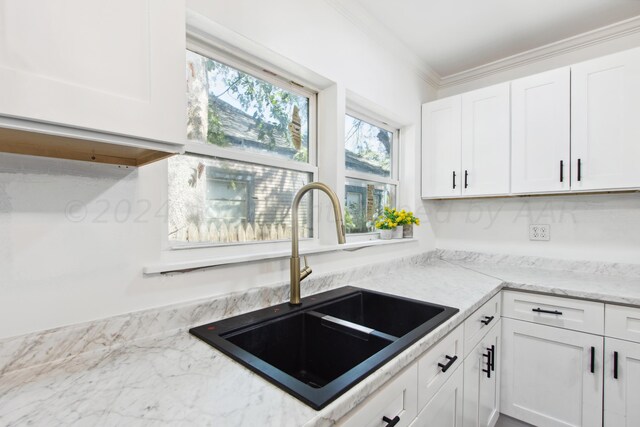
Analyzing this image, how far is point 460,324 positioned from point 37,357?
4.49ft

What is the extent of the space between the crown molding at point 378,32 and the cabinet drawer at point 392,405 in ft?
5.67

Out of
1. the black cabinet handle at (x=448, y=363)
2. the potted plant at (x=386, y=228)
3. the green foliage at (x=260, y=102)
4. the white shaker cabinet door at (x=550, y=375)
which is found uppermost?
the green foliage at (x=260, y=102)

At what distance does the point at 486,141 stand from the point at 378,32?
3.45ft

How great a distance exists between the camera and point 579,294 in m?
1.60

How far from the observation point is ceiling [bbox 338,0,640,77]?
1755mm

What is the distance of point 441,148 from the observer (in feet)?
7.91

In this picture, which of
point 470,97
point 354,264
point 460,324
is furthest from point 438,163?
point 460,324

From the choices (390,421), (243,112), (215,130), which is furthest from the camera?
(243,112)

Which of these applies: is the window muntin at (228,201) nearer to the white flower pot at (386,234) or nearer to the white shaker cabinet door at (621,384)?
the white flower pot at (386,234)

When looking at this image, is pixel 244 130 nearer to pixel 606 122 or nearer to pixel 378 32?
pixel 378 32

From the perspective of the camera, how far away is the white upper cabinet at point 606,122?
171 centimetres

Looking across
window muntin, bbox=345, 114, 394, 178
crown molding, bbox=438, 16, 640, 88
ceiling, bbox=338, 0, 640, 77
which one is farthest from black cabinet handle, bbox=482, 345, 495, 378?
crown molding, bbox=438, 16, 640, 88

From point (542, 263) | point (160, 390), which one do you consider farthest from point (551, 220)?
point (160, 390)

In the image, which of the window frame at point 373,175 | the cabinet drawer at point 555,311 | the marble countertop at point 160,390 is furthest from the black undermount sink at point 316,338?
the cabinet drawer at point 555,311
